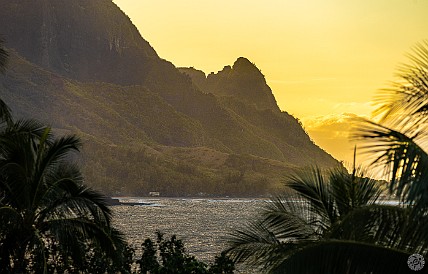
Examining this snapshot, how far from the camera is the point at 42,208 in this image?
16.5 m

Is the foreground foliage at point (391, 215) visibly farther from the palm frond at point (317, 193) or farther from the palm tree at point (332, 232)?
the palm frond at point (317, 193)

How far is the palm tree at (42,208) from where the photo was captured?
50.7 feet

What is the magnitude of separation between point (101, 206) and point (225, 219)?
105m

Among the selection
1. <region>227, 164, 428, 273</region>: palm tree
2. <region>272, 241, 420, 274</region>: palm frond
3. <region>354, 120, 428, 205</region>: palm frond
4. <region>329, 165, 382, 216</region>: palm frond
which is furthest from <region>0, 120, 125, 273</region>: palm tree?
<region>354, 120, 428, 205</region>: palm frond

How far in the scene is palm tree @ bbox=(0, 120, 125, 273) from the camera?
15461mm

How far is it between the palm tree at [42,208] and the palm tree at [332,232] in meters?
3.27

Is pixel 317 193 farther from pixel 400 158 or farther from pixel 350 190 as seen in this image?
pixel 400 158

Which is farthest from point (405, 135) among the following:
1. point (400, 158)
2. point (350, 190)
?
point (350, 190)

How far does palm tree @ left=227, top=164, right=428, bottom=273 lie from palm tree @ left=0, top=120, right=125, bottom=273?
3.27 m

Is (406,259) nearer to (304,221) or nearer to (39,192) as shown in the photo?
(304,221)

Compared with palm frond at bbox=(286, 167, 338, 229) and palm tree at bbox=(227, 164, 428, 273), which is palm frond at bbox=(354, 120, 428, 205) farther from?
palm frond at bbox=(286, 167, 338, 229)

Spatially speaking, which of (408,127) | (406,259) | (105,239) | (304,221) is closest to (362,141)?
(408,127)

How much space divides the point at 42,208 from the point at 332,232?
7.58 meters

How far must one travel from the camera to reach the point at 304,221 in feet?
46.0
